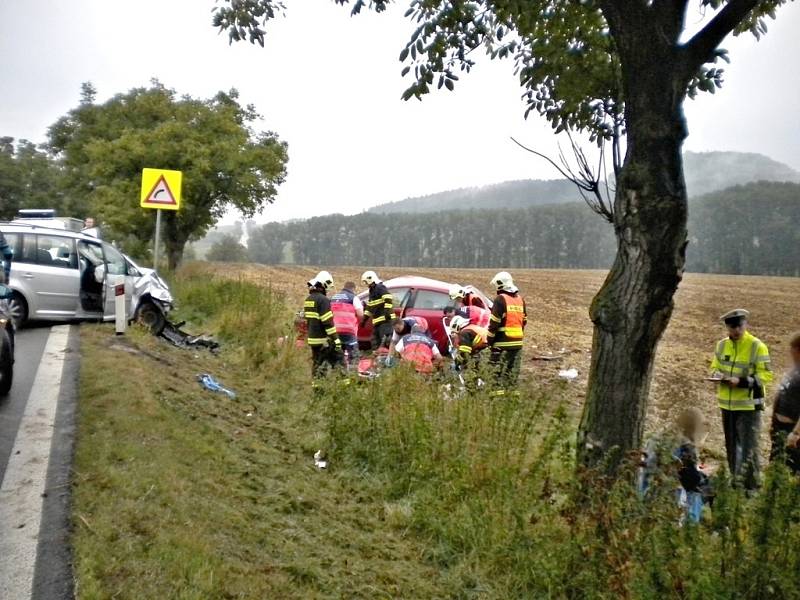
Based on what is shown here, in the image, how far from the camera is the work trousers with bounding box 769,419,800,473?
11.7 feet

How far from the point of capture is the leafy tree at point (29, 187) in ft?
129

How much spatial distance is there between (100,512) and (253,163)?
23.8 m

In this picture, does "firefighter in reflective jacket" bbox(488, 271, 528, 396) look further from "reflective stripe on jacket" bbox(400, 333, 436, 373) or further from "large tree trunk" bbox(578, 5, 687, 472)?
"large tree trunk" bbox(578, 5, 687, 472)

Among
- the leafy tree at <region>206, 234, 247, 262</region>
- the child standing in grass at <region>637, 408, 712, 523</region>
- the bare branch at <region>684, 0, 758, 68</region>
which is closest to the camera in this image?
the child standing in grass at <region>637, 408, 712, 523</region>

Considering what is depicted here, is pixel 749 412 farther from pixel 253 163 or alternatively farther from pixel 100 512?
pixel 253 163

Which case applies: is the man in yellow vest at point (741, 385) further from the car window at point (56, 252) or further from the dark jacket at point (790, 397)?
the car window at point (56, 252)

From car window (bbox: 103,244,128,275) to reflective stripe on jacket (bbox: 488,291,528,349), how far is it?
6.28m

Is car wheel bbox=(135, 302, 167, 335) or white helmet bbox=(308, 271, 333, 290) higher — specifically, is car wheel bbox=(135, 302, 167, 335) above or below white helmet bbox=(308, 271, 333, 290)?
below

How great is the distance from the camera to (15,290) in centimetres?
1041

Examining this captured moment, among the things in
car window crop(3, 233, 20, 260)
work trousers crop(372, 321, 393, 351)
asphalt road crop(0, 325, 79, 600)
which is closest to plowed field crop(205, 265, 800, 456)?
work trousers crop(372, 321, 393, 351)

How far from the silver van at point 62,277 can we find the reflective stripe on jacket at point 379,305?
366 cm

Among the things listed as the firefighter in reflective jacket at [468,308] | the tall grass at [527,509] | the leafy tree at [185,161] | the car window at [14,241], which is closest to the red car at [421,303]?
the firefighter in reflective jacket at [468,308]

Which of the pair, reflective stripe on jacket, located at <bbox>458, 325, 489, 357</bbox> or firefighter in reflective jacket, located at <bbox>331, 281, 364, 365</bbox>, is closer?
reflective stripe on jacket, located at <bbox>458, 325, 489, 357</bbox>

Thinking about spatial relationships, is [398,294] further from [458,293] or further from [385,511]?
[385,511]
